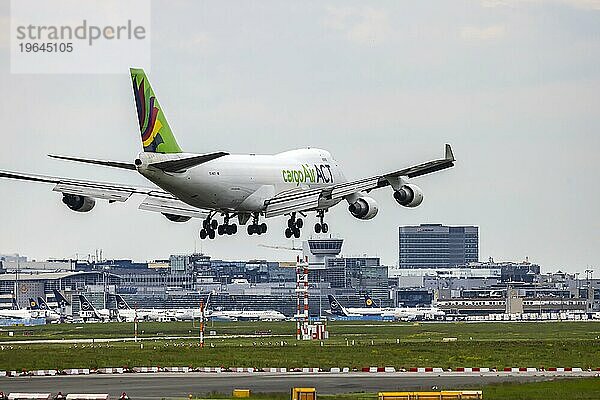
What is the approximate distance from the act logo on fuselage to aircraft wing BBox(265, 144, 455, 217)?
1832mm

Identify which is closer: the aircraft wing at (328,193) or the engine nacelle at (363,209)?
the aircraft wing at (328,193)

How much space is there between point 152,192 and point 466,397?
34137 mm

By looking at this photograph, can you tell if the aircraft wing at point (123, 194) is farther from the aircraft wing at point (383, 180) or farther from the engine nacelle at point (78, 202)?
the aircraft wing at point (383, 180)

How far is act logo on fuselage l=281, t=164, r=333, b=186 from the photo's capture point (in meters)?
92.9

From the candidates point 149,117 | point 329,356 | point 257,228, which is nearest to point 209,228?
point 257,228

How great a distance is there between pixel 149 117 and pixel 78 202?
29.9ft

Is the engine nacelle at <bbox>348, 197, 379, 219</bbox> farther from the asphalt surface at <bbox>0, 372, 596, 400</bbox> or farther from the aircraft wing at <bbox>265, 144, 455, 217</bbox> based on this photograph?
the asphalt surface at <bbox>0, 372, 596, 400</bbox>

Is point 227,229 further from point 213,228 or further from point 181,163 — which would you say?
point 181,163

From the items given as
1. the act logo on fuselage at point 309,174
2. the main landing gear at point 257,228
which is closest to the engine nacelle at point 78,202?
the main landing gear at point 257,228

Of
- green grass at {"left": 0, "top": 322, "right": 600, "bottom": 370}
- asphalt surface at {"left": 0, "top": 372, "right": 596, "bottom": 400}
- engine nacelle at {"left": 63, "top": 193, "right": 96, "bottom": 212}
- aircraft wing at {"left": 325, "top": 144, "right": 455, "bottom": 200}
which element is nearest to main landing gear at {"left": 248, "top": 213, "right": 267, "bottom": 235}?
aircraft wing at {"left": 325, "top": 144, "right": 455, "bottom": 200}

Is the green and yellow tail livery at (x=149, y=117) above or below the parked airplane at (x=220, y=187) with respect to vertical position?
above

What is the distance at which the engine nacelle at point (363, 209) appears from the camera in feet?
299

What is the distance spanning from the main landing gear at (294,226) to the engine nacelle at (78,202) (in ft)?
41.2

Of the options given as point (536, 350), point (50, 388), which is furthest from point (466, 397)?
point (536, 350)
